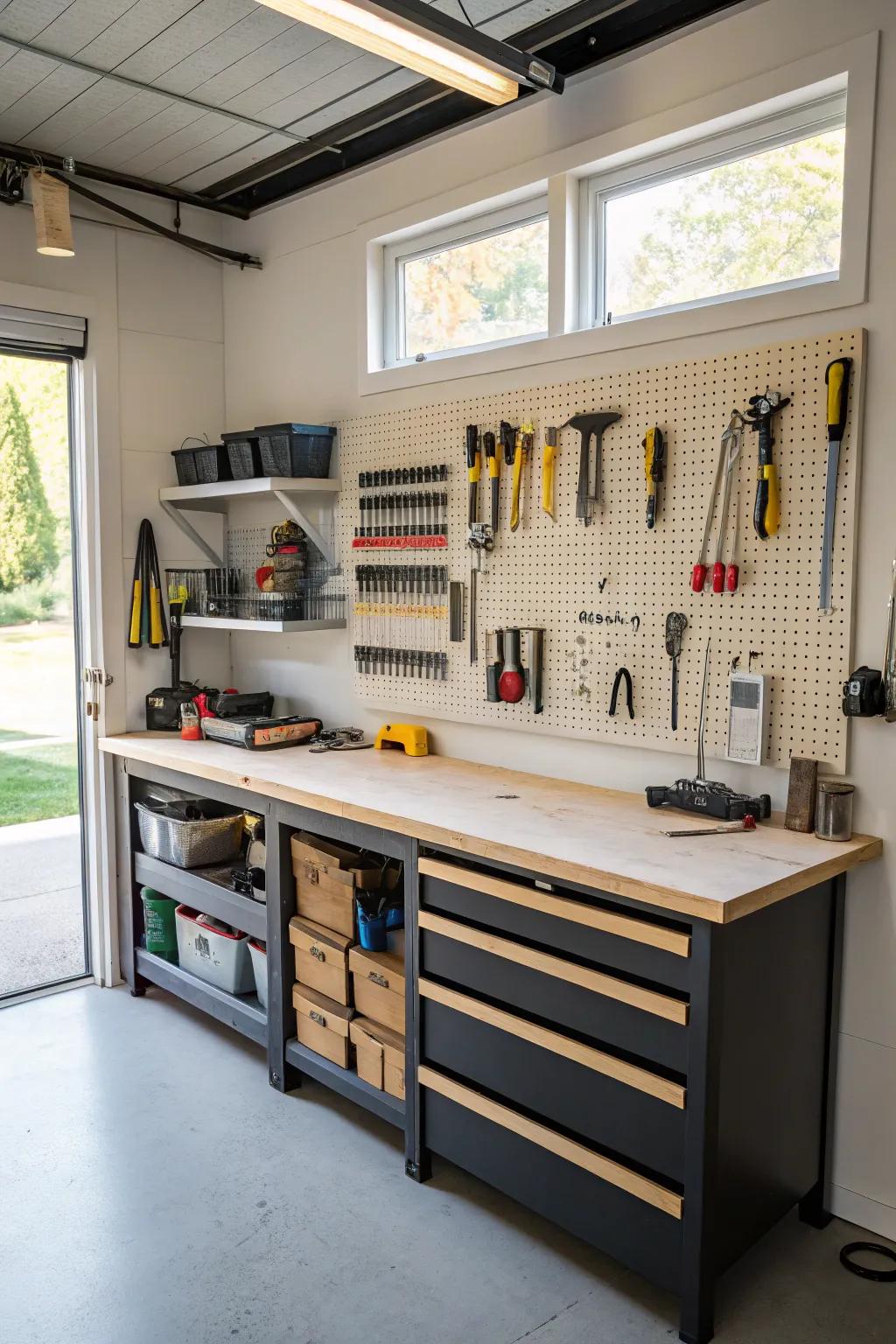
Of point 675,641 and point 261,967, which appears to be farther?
point 261,967

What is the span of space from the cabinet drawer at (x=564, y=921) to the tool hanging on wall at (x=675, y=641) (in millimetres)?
654

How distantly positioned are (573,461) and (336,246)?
4.57ft

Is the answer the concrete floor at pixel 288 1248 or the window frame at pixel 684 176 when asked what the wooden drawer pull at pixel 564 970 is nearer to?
the concrete floor at pixel 288 1248

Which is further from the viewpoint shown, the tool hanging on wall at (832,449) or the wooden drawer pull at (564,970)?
the tool hanging on wall at (832,449)

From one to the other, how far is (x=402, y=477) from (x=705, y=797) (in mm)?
1468

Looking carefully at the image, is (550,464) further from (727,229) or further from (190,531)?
(190,531)

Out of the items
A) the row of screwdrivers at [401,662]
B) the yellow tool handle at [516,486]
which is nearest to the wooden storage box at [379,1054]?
the row of screwdrivers at [401,662]

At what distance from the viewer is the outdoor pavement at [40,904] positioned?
364 centimetres

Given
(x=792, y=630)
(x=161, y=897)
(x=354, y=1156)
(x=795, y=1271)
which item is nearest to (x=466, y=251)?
(x=792, y=630)

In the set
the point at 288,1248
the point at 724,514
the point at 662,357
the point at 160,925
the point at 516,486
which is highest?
the point at 662,357

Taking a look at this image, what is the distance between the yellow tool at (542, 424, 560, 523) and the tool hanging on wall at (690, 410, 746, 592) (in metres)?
0.49

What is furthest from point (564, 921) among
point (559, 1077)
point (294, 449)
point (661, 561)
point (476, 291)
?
point (476, 291)

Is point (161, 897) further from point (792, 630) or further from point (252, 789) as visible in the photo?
point (792, 630)

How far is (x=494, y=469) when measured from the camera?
2893mm
